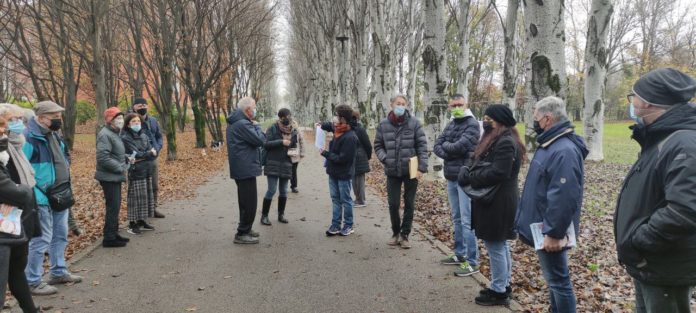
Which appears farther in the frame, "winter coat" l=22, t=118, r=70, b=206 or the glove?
"winter coat" l=22, t=118, r=70, b=206

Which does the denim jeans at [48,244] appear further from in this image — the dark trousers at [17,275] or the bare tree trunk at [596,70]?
the bare tree trunk at [596,70]

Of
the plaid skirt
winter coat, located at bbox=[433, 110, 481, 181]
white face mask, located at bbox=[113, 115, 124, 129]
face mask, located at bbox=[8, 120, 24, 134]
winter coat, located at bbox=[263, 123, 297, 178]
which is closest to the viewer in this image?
face mask, located at bbox=[8, 120, 24, 134]

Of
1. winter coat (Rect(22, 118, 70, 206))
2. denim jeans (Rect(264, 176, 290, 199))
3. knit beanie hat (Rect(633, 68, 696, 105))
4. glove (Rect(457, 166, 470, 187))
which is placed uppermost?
knit beanie hat (Rect(633, 68, 696, 105))

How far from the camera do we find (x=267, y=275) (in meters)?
5.33

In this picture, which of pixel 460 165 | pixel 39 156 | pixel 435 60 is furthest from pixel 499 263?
pixel 435 60

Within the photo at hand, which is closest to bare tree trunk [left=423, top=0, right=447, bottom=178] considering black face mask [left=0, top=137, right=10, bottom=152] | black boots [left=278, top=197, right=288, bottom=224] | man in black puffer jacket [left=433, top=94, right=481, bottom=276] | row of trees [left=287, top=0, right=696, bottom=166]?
row of trees [left=287, top=0, right=696, bottom=166]

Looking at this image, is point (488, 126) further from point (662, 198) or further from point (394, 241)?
point (394, 241)

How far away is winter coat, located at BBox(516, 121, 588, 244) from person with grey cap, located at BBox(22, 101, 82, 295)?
4785 millimetres

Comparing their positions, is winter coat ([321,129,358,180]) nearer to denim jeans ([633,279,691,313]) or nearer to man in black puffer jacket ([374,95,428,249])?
man in black puffer jacket ([374,95,428,249])

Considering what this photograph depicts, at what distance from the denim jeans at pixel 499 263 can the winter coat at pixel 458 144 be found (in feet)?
4.21

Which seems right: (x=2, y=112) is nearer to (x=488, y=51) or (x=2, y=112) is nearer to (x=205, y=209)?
(x=205, y=209)

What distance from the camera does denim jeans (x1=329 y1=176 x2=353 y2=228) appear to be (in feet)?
23.0

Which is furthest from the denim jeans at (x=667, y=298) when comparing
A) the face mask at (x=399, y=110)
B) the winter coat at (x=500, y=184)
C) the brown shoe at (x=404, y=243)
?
the brown shoe at (x=404, y=243)

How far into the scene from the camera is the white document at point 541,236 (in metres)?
3.32
